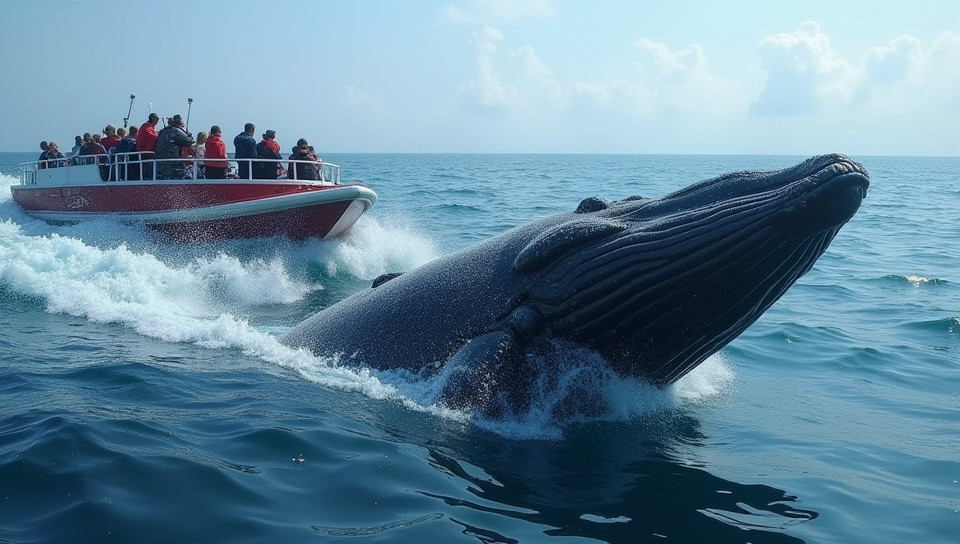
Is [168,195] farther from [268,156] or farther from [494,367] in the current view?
[494,367]

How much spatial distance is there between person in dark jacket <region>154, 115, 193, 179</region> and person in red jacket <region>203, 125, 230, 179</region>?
0.50m

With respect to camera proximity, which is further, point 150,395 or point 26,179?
point 26,179

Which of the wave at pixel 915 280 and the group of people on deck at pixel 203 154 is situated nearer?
the wave at pixel 915 280

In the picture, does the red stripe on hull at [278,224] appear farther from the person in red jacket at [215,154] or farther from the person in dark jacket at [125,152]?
the person in dark jacket at [125,152]

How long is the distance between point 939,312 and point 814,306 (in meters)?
1.98

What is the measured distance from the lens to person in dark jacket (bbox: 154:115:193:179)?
72.3 ft

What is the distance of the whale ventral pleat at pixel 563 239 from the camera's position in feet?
21.5

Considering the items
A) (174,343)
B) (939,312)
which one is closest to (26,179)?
(174,343)

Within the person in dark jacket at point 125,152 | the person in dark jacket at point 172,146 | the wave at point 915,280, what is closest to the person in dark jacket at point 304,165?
the person in dark jacket at point 172,146

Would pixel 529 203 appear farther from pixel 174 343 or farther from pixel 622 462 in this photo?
pixel 622 462

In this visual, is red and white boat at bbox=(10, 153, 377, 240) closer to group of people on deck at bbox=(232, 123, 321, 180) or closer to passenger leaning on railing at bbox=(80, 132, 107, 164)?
group of people on deck at bbox=(232, 123, 321, 180)

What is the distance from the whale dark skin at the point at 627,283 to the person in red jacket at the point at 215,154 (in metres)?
15.9

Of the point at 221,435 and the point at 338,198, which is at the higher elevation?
the point at 338,198

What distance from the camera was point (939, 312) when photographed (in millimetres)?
14805
